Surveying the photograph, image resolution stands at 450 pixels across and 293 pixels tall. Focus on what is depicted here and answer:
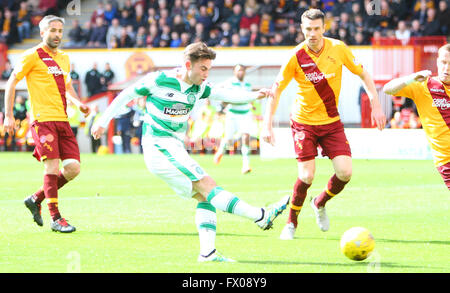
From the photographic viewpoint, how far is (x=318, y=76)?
27.0 feet

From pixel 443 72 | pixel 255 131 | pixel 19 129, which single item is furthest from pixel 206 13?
pixel 443 72

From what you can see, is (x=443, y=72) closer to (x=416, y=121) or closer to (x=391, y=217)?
(x=391, y=217)

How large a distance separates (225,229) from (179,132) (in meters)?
2.22

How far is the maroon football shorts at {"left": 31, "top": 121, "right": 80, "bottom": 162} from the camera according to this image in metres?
8.95

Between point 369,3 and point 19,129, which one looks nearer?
point 369,3

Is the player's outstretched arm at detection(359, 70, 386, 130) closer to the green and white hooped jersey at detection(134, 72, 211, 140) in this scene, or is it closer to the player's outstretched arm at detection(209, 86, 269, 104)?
the player's outstretched arm at detection(209, 86, 269, 104)

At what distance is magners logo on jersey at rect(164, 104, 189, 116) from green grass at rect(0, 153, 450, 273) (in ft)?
4.06

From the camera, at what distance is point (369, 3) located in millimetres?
24172

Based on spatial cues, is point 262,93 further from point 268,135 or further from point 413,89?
point 413,89

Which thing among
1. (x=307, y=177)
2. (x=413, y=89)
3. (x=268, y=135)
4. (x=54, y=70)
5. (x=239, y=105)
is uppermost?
(x=54, y=70)

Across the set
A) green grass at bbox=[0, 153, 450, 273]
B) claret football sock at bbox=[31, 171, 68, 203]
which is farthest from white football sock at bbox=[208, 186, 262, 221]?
claret football sock at bbox=[31, 171, 68, 203]

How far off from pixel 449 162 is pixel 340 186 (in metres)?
1.16

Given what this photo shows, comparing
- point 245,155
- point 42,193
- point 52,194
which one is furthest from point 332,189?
point 245,155
